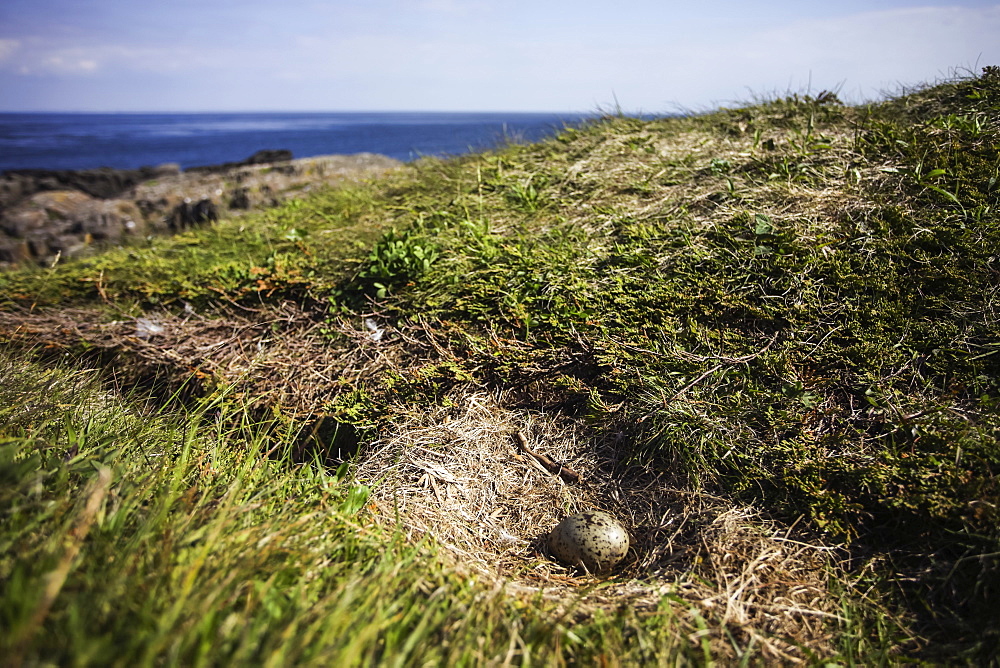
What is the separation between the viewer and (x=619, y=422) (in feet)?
9.12

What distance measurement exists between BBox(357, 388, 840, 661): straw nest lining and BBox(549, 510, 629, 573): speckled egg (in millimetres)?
65

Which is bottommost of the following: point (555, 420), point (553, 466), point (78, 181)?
point (553, 466)

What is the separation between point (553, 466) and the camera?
2.76 metres

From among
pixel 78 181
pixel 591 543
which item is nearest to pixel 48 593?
pixel 591 543

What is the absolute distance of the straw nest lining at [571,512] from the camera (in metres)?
2.02

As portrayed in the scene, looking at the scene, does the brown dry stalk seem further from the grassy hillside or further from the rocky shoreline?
the rocky shoreline

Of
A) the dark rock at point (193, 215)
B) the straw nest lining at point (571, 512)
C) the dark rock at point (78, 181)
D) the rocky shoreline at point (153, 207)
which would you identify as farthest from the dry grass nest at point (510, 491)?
the dark rock at point (78, 181)

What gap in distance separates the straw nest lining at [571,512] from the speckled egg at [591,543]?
7 cm

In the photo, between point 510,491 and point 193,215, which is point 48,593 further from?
point 193,215

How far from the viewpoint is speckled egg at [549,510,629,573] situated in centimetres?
226

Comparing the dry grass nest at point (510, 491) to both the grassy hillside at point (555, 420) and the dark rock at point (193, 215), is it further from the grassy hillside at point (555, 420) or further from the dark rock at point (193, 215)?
the dark rock at point (193, 215)

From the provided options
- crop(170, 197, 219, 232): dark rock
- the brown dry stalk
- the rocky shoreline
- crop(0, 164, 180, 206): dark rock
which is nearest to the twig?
the brown dry stalk

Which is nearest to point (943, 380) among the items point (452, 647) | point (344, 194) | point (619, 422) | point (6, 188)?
point (619, 422)

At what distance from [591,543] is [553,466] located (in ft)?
1.77
